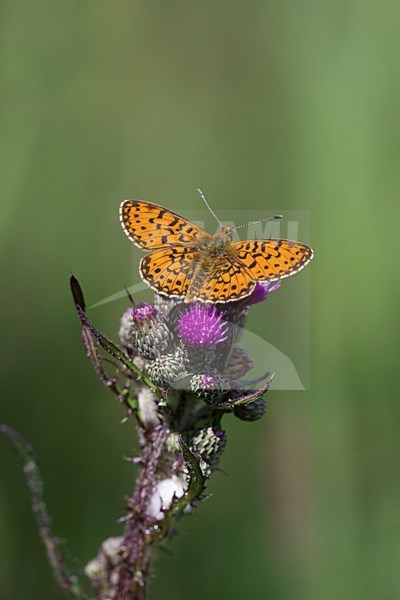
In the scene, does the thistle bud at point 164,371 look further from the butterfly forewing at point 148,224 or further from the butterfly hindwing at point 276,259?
the butterfly forewing at point 148,224

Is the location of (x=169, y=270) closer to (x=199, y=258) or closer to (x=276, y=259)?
(x=199, y=258)

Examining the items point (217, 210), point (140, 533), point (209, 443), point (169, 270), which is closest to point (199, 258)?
point (169, 270)

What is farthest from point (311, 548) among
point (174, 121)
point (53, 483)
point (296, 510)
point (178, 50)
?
point (178, 50)

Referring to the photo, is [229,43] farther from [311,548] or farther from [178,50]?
[311,548]

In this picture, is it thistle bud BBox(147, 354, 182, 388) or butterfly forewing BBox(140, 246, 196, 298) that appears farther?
butterfly forewing BBox(140, 246, 196, 298)

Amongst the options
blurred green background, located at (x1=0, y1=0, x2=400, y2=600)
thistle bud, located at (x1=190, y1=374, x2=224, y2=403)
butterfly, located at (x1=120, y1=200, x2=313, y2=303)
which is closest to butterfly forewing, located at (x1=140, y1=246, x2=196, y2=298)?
butterfly, located at (x1=120, y1=200, x2=313, y2=303)

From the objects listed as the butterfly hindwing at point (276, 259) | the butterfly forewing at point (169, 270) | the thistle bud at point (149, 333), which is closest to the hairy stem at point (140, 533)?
the thistle bud at point (149, 333)

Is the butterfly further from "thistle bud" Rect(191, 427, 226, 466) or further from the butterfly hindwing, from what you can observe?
"thistle bud" Rect(191, 427, 226, 466)
